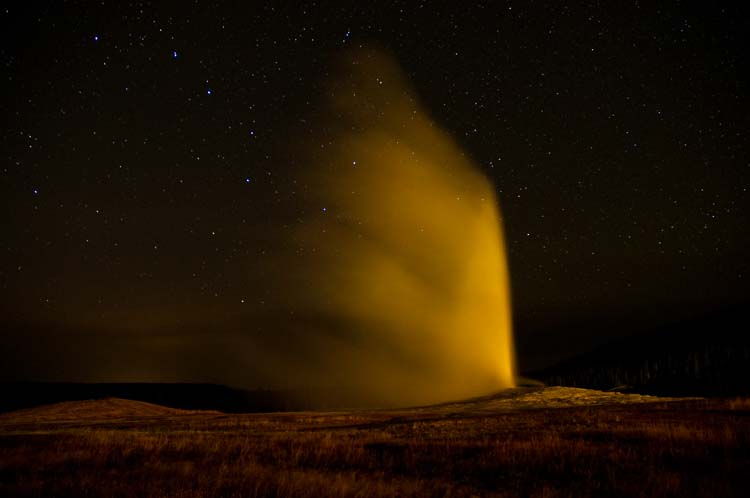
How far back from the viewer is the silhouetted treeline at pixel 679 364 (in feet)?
403

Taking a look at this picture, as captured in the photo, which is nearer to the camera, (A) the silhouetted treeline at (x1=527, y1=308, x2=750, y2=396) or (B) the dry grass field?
(B) the dry grass field

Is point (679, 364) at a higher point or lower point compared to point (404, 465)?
higher

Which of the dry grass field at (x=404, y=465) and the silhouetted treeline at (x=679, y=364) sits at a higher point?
the silhouetted treeline at (x=679, y=364)

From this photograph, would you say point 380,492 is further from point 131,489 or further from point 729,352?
point 729,352

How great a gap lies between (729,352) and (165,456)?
171127 millimetres

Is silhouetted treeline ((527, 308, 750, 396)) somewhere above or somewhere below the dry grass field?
above

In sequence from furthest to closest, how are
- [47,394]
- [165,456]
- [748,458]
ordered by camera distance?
[47,394] < [165,456] < [748,458]

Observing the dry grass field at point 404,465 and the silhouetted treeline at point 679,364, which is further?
the silhouetted treeline at point 679,364

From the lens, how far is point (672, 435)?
53.9 ft

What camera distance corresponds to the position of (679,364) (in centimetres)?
15412

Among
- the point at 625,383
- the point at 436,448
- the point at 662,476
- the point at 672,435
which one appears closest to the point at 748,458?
the point at 662,476

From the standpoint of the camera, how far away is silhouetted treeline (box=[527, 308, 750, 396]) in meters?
123

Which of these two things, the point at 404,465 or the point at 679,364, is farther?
the point at 679,364

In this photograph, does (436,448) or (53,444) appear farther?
(53,444)
